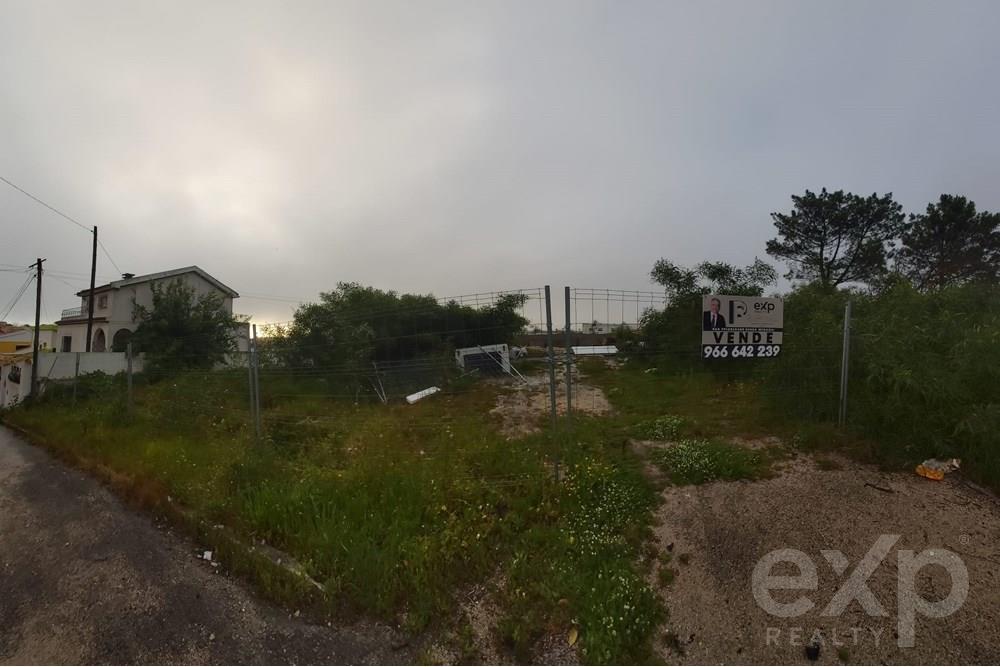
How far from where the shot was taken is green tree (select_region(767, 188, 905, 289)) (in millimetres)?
21859

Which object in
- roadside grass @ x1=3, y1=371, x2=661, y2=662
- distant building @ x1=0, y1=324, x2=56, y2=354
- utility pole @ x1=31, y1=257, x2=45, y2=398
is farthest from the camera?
distant building @ x1=0, y1=324, x2=56, y2=354

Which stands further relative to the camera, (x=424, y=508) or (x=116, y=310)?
(x=116, y=310)

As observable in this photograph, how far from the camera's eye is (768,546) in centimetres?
337

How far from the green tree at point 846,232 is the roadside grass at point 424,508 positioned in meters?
22.8

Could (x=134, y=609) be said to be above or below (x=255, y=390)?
below

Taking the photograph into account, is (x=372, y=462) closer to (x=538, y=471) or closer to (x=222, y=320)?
(x=538, y=471)

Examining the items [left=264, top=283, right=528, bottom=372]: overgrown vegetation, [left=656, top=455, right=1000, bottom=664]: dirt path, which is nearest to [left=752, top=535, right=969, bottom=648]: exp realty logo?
[left=656, top=455, right=1000, bottom=664]: dirt path

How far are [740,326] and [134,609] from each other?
252 inches

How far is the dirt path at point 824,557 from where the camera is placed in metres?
2.58

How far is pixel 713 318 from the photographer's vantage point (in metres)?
5.13

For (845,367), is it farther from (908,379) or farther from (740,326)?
(740,326)

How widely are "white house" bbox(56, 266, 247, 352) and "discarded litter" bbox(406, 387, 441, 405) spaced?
2072 centimetres

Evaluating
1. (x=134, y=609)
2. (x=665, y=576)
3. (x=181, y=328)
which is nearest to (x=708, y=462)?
(x=665, y=576)

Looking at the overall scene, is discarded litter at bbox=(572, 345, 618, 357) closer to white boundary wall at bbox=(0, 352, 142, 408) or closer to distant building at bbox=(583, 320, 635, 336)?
distant building at bbox=(583, 320, 635, 336)
